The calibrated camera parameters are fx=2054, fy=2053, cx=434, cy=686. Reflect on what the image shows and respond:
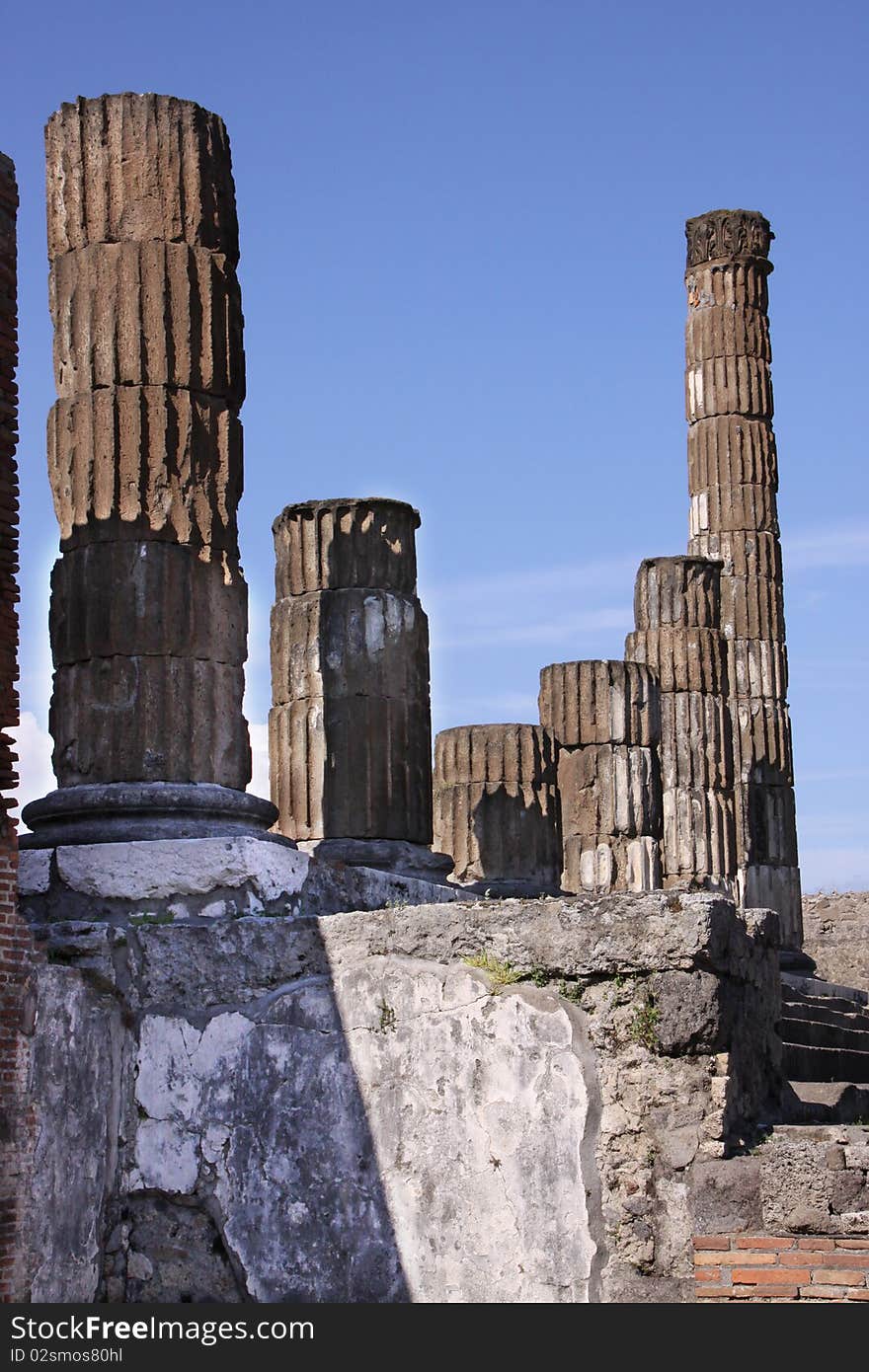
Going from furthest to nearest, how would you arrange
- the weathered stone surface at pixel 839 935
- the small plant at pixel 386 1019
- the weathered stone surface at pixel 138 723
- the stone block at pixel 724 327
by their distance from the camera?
the weathered stone surface at pixel 839 935, the stone block at pixel 724 327, the weathered stone surface at pixel 138 723, the small plant at pixel 386 1019

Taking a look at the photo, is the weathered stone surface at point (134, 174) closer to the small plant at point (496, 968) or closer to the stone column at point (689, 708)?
the small plant at point (496, 968)

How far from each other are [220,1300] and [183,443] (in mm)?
3983

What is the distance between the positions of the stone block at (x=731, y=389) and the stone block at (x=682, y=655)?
3.76 metres

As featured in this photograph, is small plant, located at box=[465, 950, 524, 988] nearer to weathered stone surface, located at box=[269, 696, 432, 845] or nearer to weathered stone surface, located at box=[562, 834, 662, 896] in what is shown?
weathered stone surface, located at box=[269, 696, 432, 845]

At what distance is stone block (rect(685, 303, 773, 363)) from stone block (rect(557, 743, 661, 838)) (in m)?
7.20

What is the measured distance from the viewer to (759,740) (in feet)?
74.4

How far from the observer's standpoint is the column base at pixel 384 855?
41.0 ft

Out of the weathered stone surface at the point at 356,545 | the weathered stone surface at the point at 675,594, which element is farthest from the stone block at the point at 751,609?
the weathered stone surface at the point at 356,545

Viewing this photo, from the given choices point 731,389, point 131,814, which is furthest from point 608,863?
point 131,814

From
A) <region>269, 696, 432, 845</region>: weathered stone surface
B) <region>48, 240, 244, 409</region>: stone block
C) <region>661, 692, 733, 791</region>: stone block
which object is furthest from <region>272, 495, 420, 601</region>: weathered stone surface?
<region>661, 692, 733, 791</region>: stone block

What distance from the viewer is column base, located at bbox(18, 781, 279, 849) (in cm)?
919

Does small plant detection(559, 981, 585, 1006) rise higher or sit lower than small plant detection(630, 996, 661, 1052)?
higher

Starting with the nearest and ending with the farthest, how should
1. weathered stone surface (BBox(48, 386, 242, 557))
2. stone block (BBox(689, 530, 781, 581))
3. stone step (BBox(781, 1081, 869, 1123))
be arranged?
stone step (BBox(781, 1081, 869, 1123)) < weathered stone surface (BBox(48, 386, 242, 557)) < stone block (BBox(689, 530, 781, 581))

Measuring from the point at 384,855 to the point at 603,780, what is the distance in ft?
18.7
